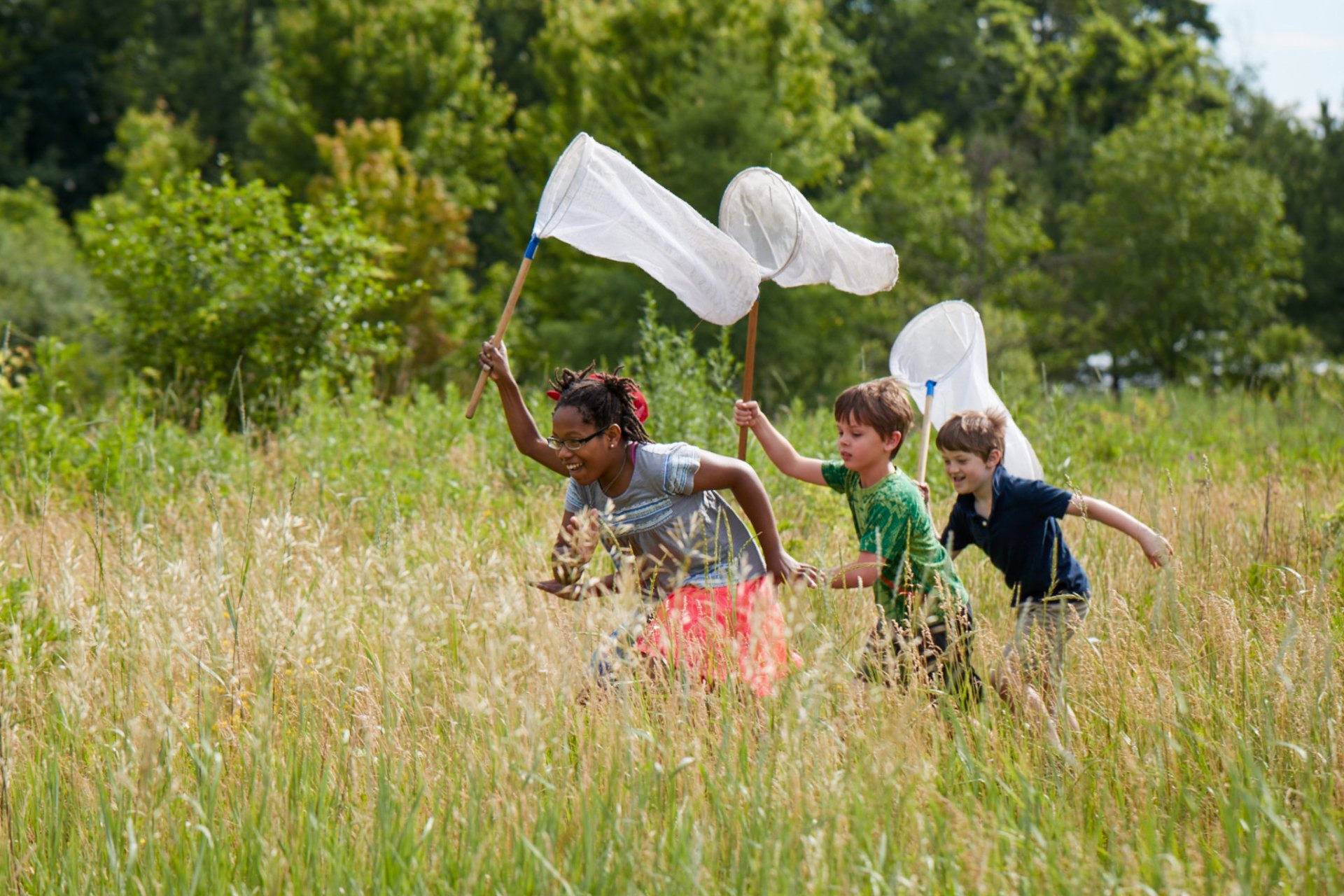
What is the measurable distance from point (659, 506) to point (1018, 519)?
1114 mm

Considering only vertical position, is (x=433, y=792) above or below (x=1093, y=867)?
below

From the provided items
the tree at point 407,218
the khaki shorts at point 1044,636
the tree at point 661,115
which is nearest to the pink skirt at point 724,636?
the khaki shorts at point 1044,636

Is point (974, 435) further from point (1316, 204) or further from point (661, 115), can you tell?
point (1316, 204)

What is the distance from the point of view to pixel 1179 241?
23531 mm

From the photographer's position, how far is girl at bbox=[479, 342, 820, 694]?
3.29m

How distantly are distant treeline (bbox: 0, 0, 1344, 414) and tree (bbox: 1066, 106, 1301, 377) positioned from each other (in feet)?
0.22

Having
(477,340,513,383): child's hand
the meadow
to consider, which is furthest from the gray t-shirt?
(477,340,513,383): child's hand

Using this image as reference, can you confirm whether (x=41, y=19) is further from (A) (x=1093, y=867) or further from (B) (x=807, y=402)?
(A) (x=1093, y=867)

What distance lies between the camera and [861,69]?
32.7 metres

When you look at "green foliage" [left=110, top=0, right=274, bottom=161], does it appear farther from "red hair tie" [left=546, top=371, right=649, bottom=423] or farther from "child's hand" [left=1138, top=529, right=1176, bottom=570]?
"child's hand" [left=1138, top=529, right=1176, bottom=570]

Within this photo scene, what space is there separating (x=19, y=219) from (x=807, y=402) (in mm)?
20791

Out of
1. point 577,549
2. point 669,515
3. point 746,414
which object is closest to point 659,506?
point 669,515

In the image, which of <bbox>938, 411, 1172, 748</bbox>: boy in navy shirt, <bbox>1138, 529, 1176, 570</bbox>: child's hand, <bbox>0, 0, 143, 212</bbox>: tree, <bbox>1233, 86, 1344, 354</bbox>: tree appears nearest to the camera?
<bbox>1138, 529, 1176, 570</bbox>: child's hand

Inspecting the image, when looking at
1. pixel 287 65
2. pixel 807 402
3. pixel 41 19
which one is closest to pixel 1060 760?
pixel 807 402
